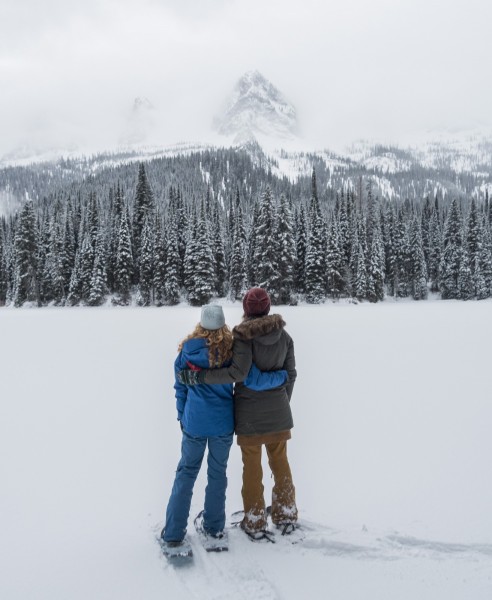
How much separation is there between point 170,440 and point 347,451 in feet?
8.16

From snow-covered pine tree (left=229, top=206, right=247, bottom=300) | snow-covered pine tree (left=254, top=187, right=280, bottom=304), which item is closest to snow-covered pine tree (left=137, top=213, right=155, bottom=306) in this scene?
snow-covered pine tree (left=229, top=206, right=247, bottom=300)

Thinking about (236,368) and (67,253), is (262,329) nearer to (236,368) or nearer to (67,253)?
(236,368)

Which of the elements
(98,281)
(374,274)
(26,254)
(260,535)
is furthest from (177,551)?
(374,274)

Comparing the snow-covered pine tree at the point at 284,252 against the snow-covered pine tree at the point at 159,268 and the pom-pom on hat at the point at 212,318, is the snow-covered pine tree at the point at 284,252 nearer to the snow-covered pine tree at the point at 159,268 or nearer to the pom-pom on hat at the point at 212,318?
the snow-covered pine tree at the point at 159,268

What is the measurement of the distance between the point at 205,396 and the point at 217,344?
477 millimetres

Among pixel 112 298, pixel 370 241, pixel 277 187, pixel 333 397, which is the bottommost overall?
pixel 333 397

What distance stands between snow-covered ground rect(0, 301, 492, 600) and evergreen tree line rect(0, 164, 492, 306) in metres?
34.7

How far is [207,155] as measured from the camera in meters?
164

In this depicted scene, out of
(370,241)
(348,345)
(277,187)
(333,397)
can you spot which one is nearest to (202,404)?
(333,397)

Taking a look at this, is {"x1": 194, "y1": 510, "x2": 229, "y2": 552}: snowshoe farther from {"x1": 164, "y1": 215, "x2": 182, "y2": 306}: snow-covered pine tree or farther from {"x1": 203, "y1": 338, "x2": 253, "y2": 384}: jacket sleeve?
{"x1": 164, "y1": 215, "x2": 182, "y2": 306}: snow-covered pine tree

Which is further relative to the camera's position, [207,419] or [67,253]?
[67,253]

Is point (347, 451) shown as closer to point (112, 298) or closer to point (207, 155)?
point (112, 298)

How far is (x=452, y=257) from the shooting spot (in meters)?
56.2

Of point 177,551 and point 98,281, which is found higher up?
point 98,281
